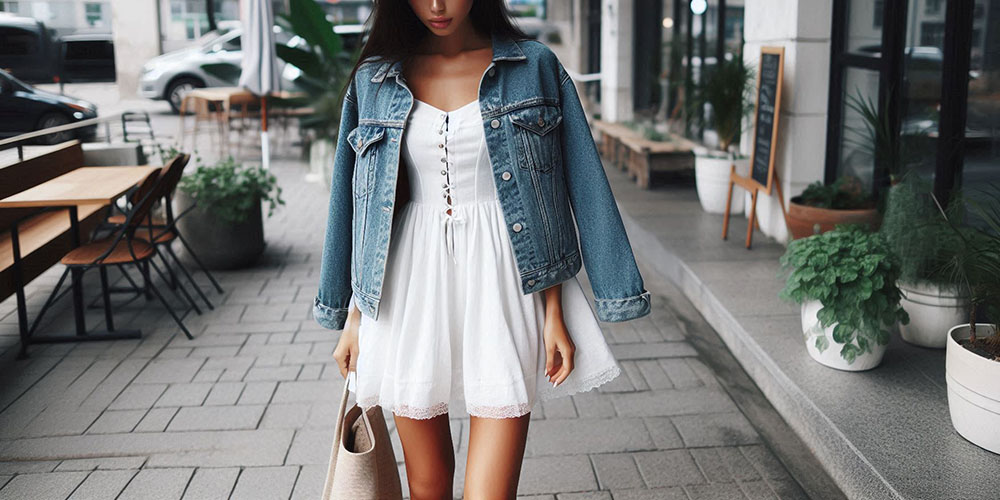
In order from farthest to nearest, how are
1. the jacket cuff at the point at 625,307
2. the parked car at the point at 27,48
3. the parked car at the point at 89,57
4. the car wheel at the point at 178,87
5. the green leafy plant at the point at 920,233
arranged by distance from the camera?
the parked car at the point at 89,57 < the car wheel at the point at 178,87 < the parked car at the point at 27,48 < the green leafy plant at the point at 920,233 < the jacket cuff at the point at 625,307

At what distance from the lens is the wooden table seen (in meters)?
4.45

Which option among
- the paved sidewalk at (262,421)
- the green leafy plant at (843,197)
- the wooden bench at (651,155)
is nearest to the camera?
the paved sidewalk at (262,421)

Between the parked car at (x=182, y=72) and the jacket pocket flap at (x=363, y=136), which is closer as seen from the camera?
the jacket pocket flap at (x=363, y=136)

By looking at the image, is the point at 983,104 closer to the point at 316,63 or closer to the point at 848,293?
the point at 848,293

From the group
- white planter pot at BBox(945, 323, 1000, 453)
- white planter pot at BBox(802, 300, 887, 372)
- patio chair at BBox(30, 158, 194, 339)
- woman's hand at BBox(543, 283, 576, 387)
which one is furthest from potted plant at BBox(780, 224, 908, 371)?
patio chair at BBox(30, 158, 194, 339)

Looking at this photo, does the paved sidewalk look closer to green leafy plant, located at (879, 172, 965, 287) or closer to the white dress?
green leafy plant, located at (879, 172, 965, 287)

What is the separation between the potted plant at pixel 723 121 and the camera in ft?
21.3

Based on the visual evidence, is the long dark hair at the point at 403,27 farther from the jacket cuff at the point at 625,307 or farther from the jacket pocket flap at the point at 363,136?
the jacket cuff at the point at 625,307

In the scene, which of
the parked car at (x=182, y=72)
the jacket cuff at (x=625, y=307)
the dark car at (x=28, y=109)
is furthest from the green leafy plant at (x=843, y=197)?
the parked car at (x=182, y=72)

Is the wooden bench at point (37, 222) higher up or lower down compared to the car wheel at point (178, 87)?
lower down

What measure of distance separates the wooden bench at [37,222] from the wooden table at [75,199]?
8 centimetres

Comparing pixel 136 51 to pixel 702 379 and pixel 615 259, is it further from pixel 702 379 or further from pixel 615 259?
pixel 615 259

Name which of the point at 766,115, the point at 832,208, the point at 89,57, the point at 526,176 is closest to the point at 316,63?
the point at 766,115

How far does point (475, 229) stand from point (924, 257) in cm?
256
